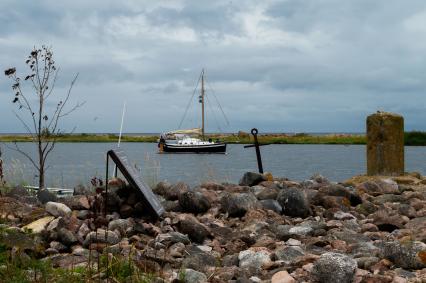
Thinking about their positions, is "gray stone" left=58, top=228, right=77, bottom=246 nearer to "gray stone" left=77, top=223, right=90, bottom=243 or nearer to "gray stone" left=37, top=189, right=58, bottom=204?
"gray stone" left=77, top=223, right=90, bottom=243

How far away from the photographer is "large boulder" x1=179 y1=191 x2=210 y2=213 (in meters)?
8.46

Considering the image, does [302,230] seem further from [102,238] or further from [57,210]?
[57,210]

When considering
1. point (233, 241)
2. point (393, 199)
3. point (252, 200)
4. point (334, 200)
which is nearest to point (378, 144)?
point (393, 199)

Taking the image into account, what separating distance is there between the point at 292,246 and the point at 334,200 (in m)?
2.73

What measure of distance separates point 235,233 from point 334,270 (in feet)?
6.83

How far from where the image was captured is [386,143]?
44.2ft

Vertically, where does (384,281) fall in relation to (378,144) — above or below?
below

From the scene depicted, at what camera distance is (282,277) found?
5.36 metres

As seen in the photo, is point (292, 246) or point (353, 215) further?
point (353, 215)

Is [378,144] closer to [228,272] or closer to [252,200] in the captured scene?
[252,200]

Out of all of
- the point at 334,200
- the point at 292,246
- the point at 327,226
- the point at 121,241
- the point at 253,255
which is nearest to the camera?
the point at 253,255

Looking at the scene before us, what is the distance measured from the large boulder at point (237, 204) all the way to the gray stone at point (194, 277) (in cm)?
277

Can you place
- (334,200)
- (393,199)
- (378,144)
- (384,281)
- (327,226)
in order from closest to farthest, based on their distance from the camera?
(384,281) → (327,226) → (334,200) → (393,199) → (378,144)

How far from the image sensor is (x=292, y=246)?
21.0 ft
